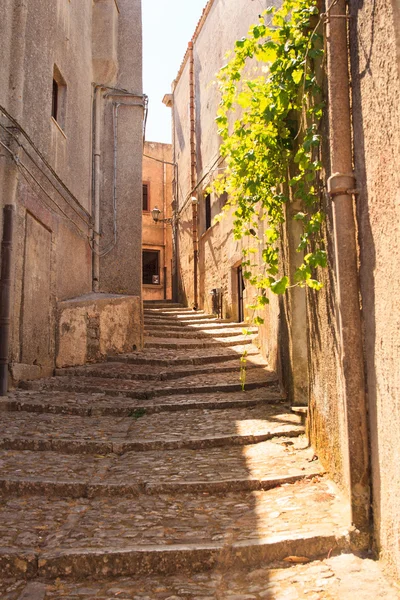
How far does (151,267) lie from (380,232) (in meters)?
19.1

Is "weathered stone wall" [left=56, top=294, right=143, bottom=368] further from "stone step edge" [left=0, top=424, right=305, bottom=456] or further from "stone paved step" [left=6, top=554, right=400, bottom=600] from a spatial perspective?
"stone paved step" [left=6, top=554, right=400, bottom=600]

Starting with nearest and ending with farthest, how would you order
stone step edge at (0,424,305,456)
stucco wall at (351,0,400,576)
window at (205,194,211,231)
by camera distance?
1. stucco wall at (351,0,400,576)
2. stone step edge at (0,424,305,456)
3. window at (205,194,211,231)

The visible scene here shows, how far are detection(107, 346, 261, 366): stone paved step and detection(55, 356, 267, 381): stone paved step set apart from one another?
6.7 inches

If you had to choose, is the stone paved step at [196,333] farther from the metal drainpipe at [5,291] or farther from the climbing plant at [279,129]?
the climbing plant at [279,129]

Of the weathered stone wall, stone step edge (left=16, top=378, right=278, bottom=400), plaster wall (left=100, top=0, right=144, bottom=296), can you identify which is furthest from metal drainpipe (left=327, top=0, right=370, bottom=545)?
plaster wall (left=100, top=0, right=144, bottom=296)

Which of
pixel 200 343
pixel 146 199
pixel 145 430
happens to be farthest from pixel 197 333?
pixel 146 199

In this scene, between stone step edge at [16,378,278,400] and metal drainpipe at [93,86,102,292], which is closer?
stone step edge at [16,378,278,400]

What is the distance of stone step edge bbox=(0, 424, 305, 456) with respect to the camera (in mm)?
4574

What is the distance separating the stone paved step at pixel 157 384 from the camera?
6.53 meters

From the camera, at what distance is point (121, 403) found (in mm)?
6094

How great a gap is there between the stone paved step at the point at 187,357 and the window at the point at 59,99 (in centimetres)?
391

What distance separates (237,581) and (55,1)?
849 centimetres

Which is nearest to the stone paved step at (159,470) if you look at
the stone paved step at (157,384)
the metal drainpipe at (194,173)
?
the stone paved step at (157,384)

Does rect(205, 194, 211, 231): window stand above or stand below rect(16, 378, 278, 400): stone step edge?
above
